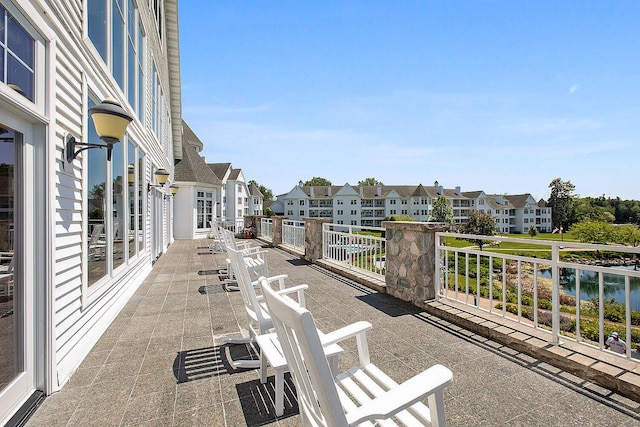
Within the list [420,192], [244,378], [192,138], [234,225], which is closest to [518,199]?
[420,192]

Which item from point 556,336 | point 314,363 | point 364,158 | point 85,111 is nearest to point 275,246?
point 85,111

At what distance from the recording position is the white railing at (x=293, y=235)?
9.25 m

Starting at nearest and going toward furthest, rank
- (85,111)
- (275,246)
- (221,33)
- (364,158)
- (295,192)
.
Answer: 1. (85,111)
2. (221,33)
3. (275,246)
4. (295,192)
5. (364,158)

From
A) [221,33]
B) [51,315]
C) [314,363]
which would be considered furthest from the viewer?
[221,33]

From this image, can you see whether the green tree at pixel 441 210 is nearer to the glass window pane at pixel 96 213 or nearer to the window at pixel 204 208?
the window at pixel 204 208

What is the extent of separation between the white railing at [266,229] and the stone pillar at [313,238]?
16.2ft

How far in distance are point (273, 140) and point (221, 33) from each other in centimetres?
1168

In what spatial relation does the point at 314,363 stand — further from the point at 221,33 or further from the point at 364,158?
the point at 364,158

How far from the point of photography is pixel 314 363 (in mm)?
1028

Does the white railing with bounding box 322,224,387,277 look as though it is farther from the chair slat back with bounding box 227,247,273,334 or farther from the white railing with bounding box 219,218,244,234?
the white railing with bounding box 219,218,244,234

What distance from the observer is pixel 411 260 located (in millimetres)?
4227

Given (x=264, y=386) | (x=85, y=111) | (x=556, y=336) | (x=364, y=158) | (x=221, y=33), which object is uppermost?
(x=364, y=158)

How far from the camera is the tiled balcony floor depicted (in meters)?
1.93

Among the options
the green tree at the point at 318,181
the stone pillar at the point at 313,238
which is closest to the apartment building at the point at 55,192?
the stone pillar at the point at 313,238
